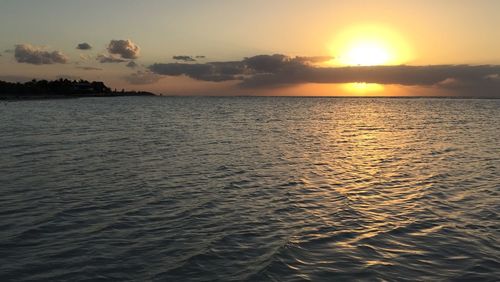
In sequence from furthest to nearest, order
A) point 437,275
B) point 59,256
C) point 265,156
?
point 265,156, point 59,256, point 437,275

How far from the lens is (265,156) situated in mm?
34594

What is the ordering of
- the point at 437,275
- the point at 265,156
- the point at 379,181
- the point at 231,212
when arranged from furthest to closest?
the point at 265,156 < the point at 379,181 < the point at 231,212 < the point at 437,275

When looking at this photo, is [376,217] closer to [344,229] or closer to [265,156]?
[344,229]

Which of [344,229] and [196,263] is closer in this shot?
[196,263]

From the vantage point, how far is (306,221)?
16312 millimetres

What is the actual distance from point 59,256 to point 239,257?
5.25 meters

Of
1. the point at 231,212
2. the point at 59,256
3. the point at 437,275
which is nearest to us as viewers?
the point at 437,275

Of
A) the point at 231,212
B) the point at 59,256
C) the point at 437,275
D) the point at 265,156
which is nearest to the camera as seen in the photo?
the point at 437,275

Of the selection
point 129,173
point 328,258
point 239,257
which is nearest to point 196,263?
point 239,257

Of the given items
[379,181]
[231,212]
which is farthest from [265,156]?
[231,212]

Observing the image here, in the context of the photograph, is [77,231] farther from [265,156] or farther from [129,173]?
[265,156]

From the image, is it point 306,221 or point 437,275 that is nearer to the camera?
point 437,275

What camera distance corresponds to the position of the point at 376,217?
55.9ft

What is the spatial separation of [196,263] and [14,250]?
561 centimetres
